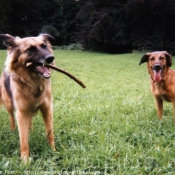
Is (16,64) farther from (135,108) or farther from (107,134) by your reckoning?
(135,108)

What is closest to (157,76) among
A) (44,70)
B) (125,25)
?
(44,70)

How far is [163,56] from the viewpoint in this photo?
4.59 meters

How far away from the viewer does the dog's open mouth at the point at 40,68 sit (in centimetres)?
286

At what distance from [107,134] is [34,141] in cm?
98

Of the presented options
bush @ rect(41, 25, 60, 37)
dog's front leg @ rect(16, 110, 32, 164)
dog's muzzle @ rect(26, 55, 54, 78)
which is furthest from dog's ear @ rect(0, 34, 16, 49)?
bush @ rect(41, 25, 60, 37)

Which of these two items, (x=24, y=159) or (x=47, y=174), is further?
(x=24, y=159)

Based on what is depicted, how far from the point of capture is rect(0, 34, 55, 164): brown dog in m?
2.88

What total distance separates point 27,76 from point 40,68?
196 mm

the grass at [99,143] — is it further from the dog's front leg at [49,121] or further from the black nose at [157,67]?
the black nose at [157,67]

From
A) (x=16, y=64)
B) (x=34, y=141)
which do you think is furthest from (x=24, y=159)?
(x=16, y=64)

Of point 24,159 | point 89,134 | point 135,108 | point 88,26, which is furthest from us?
point 88,26

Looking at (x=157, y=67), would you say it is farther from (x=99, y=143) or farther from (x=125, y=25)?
(x=125, y=25)

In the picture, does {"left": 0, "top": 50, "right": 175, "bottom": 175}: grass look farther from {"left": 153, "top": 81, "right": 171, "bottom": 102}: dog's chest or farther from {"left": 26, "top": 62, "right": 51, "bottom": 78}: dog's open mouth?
{"left": 26, "top": 62, "right": 51, "bottom": 78}: dog's open mouth

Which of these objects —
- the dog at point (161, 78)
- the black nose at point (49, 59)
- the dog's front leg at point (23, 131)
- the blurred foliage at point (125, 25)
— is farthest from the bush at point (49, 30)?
the black nose at point (49, 59)
